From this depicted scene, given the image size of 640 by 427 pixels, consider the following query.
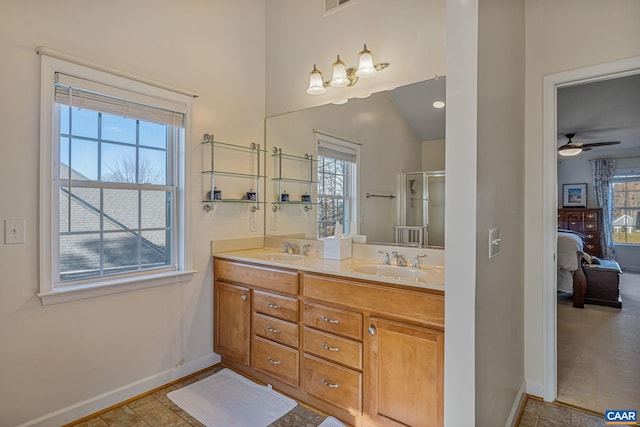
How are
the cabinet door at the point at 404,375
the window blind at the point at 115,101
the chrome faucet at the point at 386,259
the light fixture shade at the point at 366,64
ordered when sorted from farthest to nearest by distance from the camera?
the light fixture shade at the point at 366,64
the chrome faucet at the point at 386,259
the window blind at the point at 115,101
the cabinet door at the point at 404,375

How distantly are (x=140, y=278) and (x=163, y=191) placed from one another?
63 cm

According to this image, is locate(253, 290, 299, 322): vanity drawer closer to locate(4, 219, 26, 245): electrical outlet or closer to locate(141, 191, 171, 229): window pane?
locate(141, 191, 171, 229): window pane

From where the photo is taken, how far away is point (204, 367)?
8.63ft

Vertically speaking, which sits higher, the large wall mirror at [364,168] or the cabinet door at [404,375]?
the large wall mirror at [364,168]

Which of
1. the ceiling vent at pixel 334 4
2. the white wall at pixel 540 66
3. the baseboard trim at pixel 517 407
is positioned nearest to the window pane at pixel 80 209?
the ceiling vent at pixel 334 4

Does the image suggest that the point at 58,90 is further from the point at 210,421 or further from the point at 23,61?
the point at 210,421

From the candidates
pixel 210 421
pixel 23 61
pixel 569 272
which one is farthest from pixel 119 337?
pixel 569 272

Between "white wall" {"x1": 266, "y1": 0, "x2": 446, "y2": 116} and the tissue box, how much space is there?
111 cm

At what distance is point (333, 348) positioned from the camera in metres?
1.93

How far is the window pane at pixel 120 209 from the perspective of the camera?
2.18 m

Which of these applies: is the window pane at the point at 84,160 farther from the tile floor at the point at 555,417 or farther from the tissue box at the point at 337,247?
the tile floor at the point at 555,417

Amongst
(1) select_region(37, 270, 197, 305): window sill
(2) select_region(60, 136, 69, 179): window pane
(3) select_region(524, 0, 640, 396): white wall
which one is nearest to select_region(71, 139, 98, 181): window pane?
(2) select_region(60, 136, 69, 179): window pane

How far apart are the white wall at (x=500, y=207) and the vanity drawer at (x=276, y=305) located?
3.60 feet

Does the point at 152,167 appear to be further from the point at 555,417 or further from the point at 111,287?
the point at 555,417
